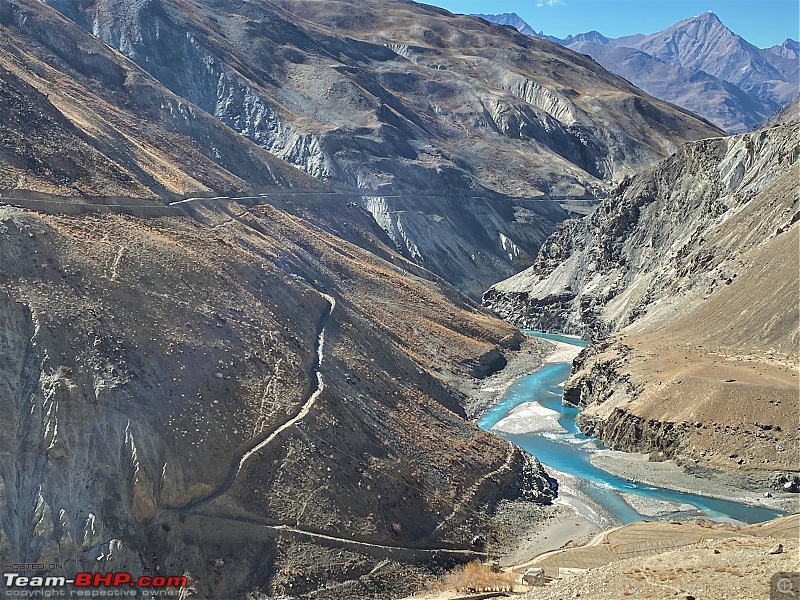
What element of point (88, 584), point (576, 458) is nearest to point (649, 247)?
point (576, 458)

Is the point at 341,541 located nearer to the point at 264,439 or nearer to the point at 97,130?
the point at 264,439

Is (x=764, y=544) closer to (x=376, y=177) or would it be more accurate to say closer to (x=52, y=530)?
(x=52, y=530)

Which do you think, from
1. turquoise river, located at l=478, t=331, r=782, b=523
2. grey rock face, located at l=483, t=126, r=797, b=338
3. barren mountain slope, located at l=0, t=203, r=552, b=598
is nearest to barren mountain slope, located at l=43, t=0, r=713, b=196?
A: grey rock face, located at l=483, t=126, r=797, b=338

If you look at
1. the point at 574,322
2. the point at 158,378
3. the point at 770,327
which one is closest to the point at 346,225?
the point at 574,322

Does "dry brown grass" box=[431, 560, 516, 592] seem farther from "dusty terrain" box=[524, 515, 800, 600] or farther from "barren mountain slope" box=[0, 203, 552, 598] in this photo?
"dusty terrain" box=[524, 515, 800, 600]

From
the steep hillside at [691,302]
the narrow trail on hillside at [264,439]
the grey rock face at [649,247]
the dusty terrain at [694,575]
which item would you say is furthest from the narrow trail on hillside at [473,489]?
the grey rock face at [649,247]

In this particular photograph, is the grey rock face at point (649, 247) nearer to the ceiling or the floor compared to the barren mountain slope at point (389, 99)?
nearer to the floor

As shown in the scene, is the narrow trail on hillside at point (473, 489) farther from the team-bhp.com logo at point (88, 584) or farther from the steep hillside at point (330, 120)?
the steep hillside at point (330, 120)
